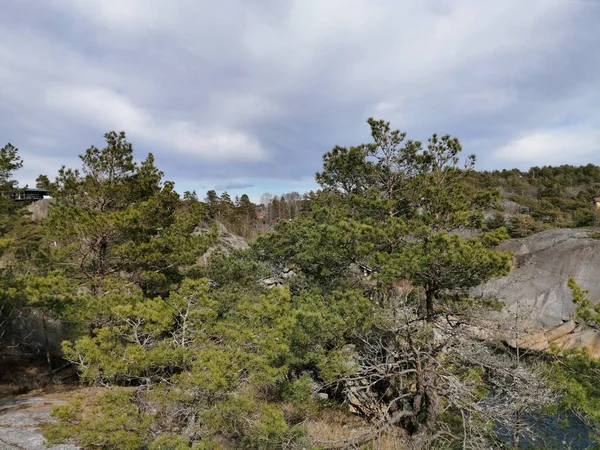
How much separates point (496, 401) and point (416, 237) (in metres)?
4.57

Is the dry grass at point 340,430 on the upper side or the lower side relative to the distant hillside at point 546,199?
lower

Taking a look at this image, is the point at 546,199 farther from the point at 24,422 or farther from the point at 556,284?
the point at 24,422

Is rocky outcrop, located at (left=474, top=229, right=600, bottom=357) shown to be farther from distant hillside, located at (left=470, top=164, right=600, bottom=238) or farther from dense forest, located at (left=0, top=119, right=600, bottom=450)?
dense forest, located at (left=0, top=119, right=600, bottom=450)

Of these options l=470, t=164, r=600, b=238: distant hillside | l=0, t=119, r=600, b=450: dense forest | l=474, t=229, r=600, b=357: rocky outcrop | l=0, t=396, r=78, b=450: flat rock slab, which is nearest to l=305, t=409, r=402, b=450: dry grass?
l=0, t=119, r=600, b=450: dense forest

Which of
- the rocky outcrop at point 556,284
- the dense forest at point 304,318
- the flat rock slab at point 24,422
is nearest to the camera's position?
the dense forest at point 304,318

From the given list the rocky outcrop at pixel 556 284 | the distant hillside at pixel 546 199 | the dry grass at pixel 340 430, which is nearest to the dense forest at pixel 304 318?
the dry grass at pixel 340 430

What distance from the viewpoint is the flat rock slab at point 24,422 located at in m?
6.50

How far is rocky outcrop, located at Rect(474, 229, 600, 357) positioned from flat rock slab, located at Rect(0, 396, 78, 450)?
1883 cm

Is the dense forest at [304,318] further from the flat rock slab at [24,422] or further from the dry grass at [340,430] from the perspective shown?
the flat rock slab at [24,422]

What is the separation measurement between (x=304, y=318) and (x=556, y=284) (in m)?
21.4

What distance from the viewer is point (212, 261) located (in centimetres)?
1194

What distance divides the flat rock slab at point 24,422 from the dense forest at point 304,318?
74.3 inches

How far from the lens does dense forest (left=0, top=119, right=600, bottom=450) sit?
4.68m

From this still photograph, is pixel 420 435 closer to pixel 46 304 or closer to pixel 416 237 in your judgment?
pixel 416 237
